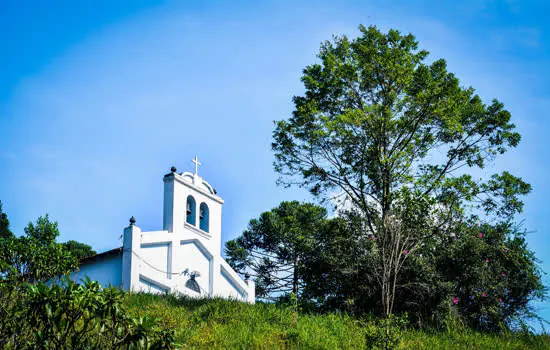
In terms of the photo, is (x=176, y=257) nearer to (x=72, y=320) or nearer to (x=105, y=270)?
(x=105, y=270)

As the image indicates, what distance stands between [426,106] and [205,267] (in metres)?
9.95

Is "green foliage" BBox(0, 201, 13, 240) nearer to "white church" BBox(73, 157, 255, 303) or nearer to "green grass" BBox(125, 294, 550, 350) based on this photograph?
"white church" BBox(73, 157, 255, 303)

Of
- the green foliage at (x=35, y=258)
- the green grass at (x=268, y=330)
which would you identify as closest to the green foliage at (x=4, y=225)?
the green foliage at (x=35, y=258)

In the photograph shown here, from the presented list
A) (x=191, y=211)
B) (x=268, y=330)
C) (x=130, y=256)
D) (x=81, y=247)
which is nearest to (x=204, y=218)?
(x=191, y=211)

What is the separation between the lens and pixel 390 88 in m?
18.8

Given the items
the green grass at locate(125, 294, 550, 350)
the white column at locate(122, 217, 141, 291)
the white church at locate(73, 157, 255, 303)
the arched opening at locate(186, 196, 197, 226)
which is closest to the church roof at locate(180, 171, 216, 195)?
the white church at locate(73, 157, 255, 303)

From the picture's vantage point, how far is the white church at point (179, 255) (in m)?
18.3

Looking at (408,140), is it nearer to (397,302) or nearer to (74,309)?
(397,302)

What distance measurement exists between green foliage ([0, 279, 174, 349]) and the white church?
33.5ft

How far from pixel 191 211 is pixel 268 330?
34.1 ft

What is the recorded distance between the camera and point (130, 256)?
18078mm

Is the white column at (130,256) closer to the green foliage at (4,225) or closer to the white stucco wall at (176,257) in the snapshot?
the white stucco wall at (176,257)

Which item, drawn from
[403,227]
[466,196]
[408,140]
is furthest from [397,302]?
[408,140]

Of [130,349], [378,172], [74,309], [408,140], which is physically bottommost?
[130,349]
